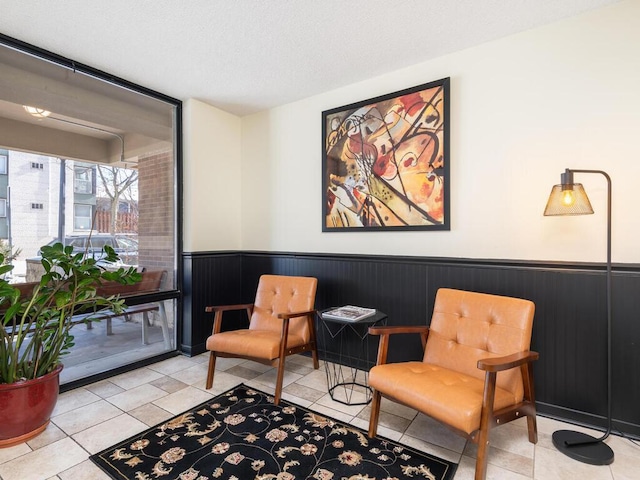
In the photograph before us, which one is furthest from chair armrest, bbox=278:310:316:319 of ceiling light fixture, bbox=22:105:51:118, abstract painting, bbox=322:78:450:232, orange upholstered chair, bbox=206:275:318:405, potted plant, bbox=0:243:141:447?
ceiling light fixture, bbox=22:105:51:118

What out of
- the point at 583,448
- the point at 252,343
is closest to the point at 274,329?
the point at 252,343

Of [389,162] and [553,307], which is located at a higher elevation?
[389,162]

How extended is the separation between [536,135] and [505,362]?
5.50 ft

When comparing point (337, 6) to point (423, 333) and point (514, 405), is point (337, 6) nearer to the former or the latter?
point (423, 333)

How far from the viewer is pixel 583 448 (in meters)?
1.92

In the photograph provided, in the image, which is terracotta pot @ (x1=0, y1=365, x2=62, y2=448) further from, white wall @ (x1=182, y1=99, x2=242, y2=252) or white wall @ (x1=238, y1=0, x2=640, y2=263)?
white wall @ (x1=238, y1=0, x2=640, y2=263)

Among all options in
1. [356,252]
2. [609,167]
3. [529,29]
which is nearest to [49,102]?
[356,252]

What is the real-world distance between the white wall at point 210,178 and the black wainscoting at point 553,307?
1.39 m

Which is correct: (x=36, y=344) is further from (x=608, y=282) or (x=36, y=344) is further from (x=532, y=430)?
(x=608, y=282)

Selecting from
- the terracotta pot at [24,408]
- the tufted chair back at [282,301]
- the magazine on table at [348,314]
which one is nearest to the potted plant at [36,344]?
the terracotta pot at [24,408]

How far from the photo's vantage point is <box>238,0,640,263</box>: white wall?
2.13m

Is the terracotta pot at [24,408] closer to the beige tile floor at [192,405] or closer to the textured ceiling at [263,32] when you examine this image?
the beige tile floor at [192,405]

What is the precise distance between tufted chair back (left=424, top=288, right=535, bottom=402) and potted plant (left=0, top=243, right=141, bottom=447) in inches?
91.7

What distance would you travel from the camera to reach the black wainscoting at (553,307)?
6.91 feet
